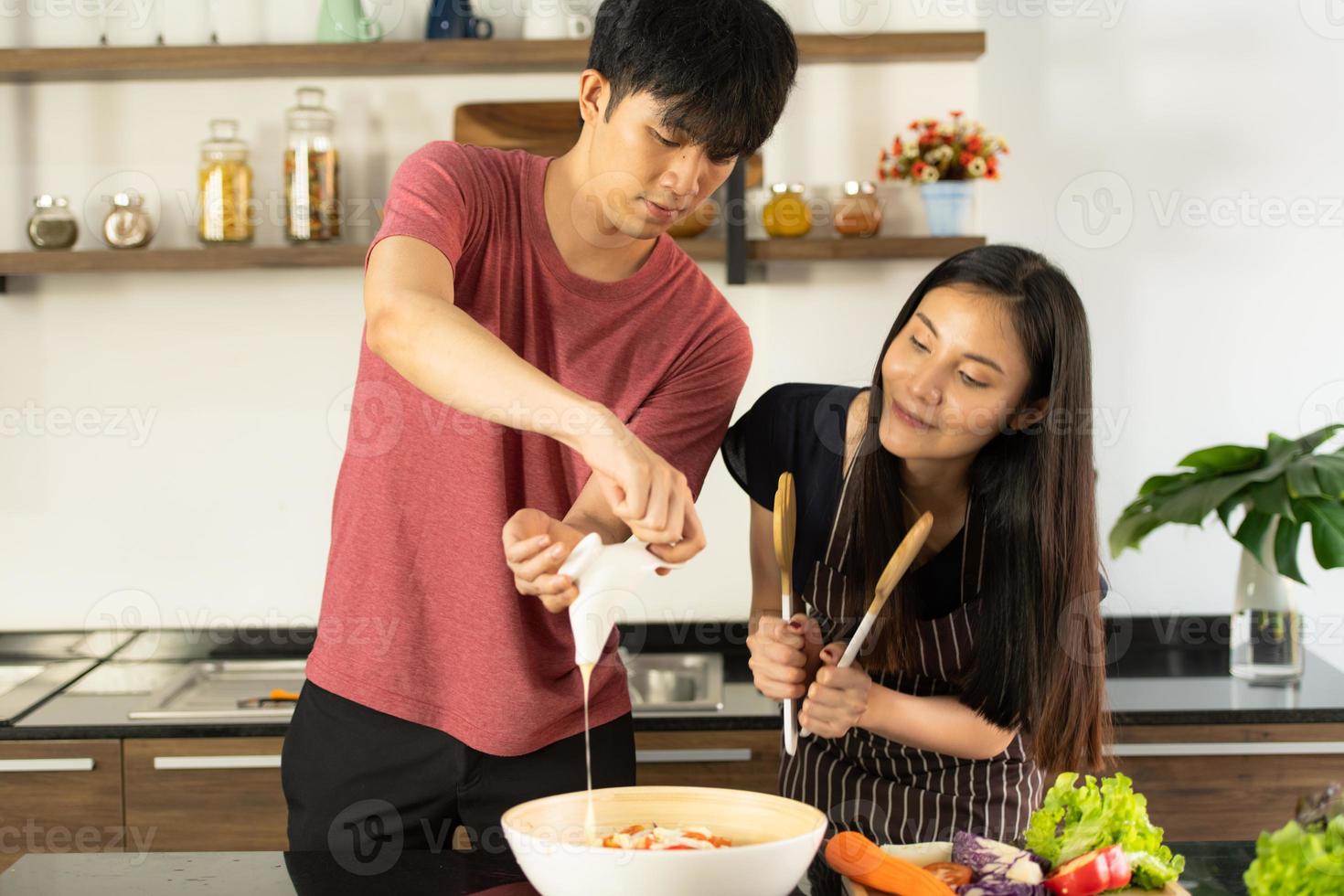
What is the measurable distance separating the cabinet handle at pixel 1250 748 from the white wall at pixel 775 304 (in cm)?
55

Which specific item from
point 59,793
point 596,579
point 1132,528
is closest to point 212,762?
point 59,793

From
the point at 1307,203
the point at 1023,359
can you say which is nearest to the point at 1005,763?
the point at 1023,359

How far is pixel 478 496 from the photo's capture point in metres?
1.51

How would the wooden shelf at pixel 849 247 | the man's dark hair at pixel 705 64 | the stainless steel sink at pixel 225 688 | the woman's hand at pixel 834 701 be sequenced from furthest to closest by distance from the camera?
Result: the wooden shelf at pixel 849 247 < the stainless steel sink at pixel 225 688 < the woman's hand at pixel 834 701 < the man's dark hair at pixel 705 64

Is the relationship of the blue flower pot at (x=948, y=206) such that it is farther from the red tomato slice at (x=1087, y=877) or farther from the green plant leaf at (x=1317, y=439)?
the red tomato slice at (x=1087, y=877)

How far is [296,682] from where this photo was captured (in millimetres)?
2689

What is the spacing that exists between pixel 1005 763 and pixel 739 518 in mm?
1228

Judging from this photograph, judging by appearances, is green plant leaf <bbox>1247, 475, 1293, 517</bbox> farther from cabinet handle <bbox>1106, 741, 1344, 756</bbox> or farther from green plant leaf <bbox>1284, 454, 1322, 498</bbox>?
cabinet handle <bbox>1106, 741, 1344, 756</bbox>

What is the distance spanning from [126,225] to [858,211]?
1551 millimetres

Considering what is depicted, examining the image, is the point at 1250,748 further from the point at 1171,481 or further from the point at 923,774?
the point at 923,774

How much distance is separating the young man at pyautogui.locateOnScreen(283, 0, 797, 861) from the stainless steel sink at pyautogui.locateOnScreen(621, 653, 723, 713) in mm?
1087

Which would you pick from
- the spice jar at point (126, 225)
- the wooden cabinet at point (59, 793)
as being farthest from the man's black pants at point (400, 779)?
the spice jar at point (126, 225)

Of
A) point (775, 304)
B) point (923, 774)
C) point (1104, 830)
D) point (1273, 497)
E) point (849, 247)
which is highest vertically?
point (849, 247)

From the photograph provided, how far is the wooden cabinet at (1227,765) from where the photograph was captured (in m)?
2.35
